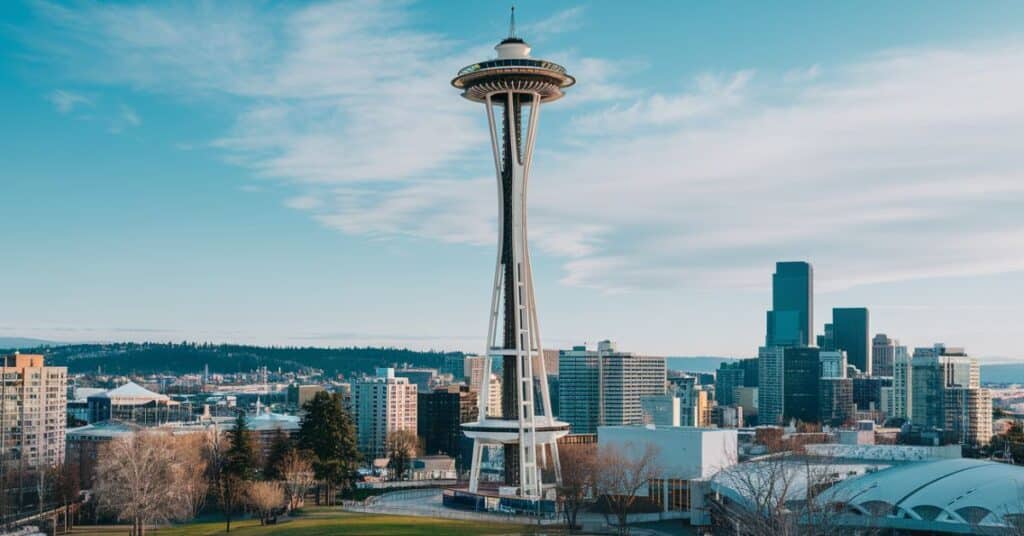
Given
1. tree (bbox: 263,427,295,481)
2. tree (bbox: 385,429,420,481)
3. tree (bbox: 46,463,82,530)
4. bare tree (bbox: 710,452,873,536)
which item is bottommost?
tree (bbox: 385,429,420,481)

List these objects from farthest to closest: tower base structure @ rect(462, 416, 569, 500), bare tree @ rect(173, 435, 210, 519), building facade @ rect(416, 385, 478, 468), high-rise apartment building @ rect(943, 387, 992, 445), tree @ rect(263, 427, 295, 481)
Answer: high-rise apartment building @ rect(943, 387, 992, 445) → building facade @ rect(416, 385, 478, 468) → tower base structure @ rect(462, 416, 569, 500) → tree @ rect(263, 427, 295, 481) → bare tree @ rect(173, 435, 210, 519)

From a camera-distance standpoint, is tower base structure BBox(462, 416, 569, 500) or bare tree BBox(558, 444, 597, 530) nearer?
bare tree BBox(558, 444, 597, 530)

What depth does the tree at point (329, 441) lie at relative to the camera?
271ft

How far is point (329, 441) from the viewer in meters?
83.4

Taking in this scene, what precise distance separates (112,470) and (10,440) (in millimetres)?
47157

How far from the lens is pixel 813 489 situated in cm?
5022

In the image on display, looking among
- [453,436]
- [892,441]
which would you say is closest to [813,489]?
[892,441]

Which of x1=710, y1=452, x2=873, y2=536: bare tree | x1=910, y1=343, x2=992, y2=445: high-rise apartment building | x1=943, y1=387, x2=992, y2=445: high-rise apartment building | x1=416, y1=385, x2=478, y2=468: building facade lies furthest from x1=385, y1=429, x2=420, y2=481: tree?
x1=943, y1=387, x2=992, y2=445: high-rise apartment building

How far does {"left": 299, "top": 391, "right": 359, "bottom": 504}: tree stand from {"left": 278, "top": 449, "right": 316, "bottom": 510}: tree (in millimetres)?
1052

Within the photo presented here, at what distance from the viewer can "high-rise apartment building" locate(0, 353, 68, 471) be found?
113 meters

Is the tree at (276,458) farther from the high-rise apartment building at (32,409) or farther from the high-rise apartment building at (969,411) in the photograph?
the high-rise apartment building at (969,411)

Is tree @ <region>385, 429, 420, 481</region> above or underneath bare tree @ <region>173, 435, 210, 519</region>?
underneath

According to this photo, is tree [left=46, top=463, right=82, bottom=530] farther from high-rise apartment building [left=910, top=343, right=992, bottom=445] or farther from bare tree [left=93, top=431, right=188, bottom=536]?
high-rise apartment building [left=910, top=343, right=992, bottom=445]

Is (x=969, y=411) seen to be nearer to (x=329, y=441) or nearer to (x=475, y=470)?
(x=475, y=470)
